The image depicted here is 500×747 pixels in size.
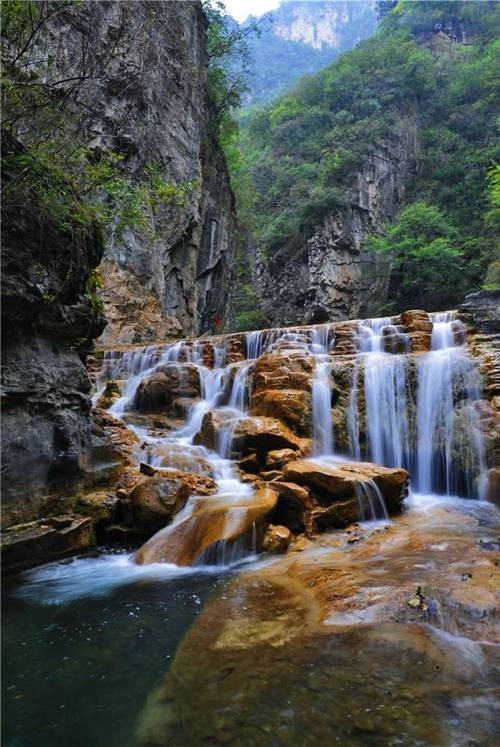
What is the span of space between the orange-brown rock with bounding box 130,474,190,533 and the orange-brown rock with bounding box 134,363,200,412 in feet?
17.1

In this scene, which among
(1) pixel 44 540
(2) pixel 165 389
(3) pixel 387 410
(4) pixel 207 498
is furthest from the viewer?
(2) pixel 165 389

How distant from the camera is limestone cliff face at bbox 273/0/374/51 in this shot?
257 feet

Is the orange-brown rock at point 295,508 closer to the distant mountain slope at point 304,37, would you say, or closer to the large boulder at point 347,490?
the large boulder at point 347,490

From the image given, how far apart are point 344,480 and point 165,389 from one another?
252 inches

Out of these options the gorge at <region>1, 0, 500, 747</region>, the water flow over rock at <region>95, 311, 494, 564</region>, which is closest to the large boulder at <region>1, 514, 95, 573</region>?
the gorge at <region>1, 0, 500, 747</region>

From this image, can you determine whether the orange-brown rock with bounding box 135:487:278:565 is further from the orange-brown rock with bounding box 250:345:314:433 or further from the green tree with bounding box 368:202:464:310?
the green tree with bounding box 368:202:464:310

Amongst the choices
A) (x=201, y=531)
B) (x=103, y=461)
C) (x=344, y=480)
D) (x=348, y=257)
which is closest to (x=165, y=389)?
(x=103, y=461)

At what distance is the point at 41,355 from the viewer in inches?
224

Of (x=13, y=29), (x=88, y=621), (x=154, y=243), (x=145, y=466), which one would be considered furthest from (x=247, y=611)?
(x=154, y=243)

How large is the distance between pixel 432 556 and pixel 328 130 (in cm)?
3255

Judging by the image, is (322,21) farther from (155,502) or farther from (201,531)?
(201,531)

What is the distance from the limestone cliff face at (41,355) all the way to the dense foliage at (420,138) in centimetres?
2067

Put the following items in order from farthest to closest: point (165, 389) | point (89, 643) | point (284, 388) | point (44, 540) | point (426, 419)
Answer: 1. point (165, 389)
2. point (284, 388)
3. point (426, 419)
4. point (44, 540)
5. point (89, 643)

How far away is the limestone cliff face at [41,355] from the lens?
4977mm
